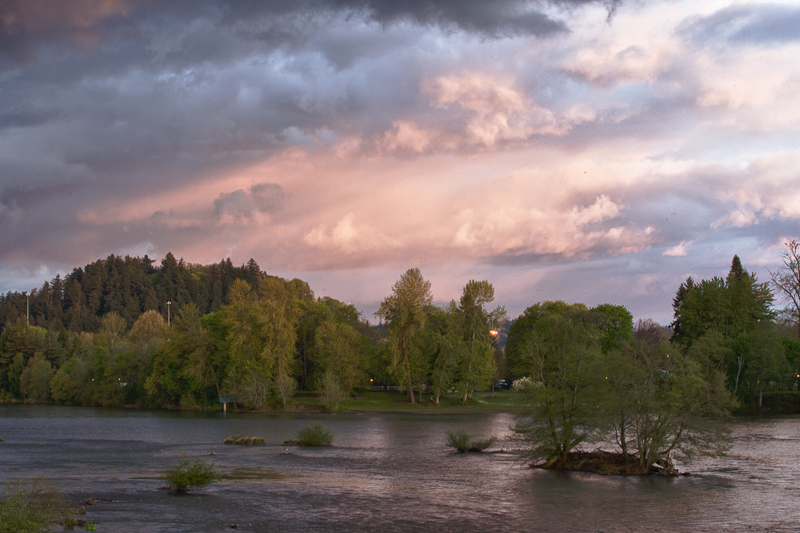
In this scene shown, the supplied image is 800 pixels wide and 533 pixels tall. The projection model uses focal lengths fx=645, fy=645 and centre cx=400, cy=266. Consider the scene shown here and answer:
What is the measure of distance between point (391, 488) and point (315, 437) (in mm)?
22004

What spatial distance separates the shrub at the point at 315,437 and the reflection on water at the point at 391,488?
2460 millimetres

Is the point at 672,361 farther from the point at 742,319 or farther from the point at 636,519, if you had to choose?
the point at 742,319

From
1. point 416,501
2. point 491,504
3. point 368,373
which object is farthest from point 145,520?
point 368,373

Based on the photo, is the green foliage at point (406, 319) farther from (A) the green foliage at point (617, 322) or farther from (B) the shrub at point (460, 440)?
(B) the shrub at point (460, 440)

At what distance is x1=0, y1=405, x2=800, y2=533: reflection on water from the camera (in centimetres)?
2702

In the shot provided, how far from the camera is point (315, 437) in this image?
5628 centimetres

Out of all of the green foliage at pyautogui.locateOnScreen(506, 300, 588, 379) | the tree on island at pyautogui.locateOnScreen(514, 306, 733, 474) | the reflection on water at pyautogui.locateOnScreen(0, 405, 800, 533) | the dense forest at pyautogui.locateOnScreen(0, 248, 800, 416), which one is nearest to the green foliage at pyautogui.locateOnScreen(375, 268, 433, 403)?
the dense forest at pyautogui.locateOnScreen(0, 248, 800, 416)

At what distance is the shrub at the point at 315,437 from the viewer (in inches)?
2215

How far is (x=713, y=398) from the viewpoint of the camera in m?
38.8

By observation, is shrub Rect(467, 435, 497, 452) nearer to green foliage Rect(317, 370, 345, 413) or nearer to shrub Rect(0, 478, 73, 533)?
shrub Rect(0, 478, 73, 533)

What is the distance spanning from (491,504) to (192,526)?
552 inches

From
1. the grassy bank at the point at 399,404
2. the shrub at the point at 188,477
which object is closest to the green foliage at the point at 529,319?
the grassy bank at the point at 399,404

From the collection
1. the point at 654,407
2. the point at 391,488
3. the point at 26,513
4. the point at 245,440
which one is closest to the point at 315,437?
the point at 245,440

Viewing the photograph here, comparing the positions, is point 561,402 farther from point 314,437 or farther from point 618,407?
point 314,437
